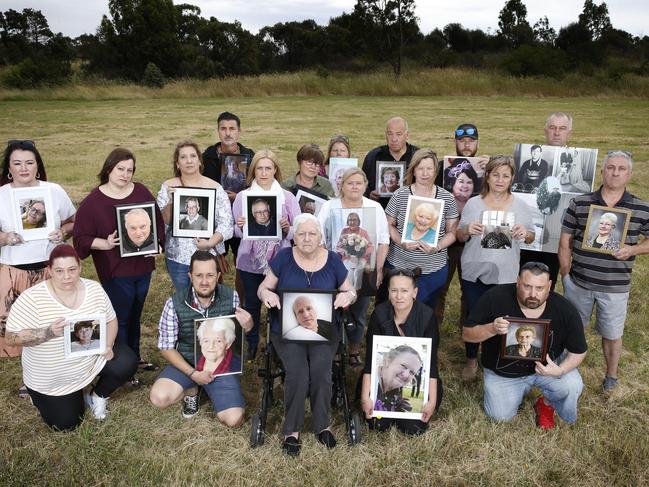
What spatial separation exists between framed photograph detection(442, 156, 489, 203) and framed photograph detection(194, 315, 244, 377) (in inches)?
97.7

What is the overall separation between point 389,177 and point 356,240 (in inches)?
52.8

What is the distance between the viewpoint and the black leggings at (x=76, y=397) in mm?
4000

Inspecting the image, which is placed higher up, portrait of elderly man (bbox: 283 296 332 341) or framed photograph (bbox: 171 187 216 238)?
framed photograph (bbox: 171 187 216 238)

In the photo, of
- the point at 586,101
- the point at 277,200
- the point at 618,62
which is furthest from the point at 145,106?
the point at 618,62

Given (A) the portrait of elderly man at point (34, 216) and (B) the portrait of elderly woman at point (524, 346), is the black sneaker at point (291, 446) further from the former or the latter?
(A) the portrait of elderly man at point (34, 216)

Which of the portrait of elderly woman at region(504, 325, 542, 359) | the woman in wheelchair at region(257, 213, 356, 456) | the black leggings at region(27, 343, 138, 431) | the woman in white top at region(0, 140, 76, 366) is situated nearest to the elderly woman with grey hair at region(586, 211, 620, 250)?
the portrait of elderly woman at region(504, 325, 542, 359)

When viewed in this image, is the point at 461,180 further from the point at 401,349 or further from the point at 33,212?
the point at 33,212

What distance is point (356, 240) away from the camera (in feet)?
15.2

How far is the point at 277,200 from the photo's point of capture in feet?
15.7

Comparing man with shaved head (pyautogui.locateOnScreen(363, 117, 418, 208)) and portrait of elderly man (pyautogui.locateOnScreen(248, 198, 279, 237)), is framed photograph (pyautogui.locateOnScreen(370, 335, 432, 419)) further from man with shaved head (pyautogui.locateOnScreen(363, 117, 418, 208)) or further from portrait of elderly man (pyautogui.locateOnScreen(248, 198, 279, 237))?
man with shaved head (pyautogui.locateOnScreen(363, 117, 418, 208))

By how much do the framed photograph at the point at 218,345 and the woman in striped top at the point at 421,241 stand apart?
→ 160cm

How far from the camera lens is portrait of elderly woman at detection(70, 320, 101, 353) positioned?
392 cm

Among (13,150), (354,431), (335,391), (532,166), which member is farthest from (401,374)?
(13,150)

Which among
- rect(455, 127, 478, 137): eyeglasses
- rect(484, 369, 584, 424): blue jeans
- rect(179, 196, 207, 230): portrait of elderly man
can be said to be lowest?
rect(484, 369, 584, 424): blue jeans
